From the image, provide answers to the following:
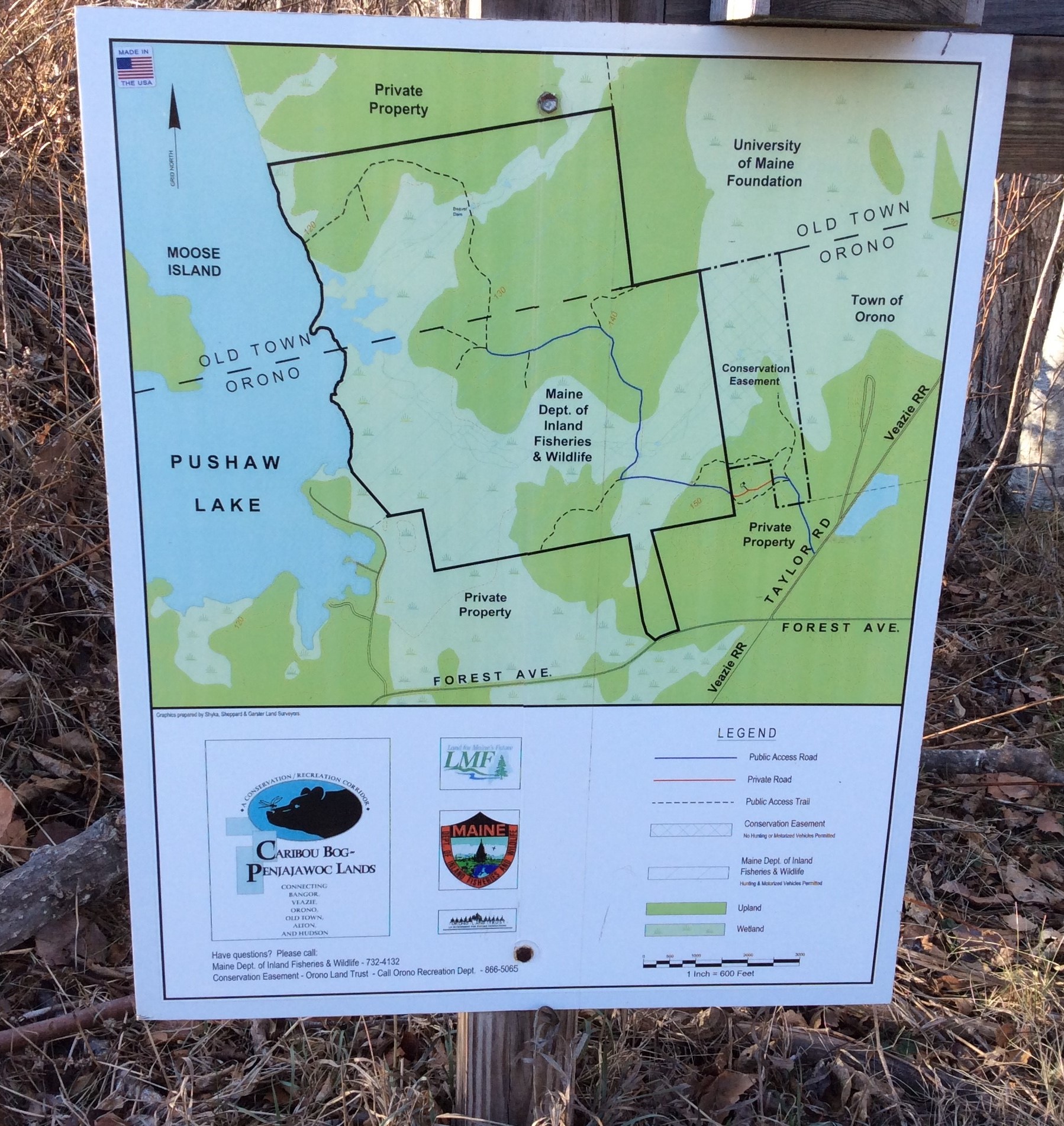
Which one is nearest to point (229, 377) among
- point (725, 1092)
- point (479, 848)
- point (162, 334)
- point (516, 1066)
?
point (162, 334)

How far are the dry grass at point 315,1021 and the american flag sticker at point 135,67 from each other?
1832mm

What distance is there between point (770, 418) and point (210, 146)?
908 millimetres

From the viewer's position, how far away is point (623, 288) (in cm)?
139

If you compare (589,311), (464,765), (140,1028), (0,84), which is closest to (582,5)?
(589,311)

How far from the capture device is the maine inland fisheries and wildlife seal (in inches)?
60.3

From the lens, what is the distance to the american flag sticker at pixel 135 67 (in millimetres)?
1282

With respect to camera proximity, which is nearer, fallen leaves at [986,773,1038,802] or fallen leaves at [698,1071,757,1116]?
fallen leaves at [698,1071,757,1116]

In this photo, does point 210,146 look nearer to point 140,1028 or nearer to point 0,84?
point 140,1028

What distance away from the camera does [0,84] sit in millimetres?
3252

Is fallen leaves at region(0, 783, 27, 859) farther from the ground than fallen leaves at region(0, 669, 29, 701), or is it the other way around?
fallen leaves at region(0, 669, 29, 701)

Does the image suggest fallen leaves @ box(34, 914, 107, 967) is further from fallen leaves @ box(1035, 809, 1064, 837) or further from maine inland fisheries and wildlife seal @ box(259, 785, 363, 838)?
fallen leaves @ box(1035, 809, 1064, 837)

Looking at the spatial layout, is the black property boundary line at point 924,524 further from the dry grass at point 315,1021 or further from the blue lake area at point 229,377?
the blue lake area at point 229,377

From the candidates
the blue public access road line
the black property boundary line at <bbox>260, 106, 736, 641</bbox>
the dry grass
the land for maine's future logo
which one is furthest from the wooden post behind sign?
the blue public access road line

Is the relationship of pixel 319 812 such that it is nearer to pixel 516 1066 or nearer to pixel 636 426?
pixel 516 1066
